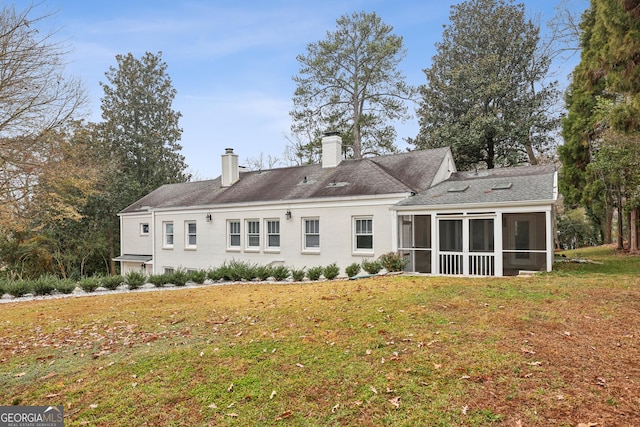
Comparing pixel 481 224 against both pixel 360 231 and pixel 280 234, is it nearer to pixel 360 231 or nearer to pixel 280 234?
pixel 360 231

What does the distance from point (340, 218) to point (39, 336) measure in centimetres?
1119

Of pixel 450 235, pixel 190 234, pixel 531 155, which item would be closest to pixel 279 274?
pixel 450 235

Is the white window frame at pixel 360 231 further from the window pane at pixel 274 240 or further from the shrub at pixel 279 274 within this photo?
the window pane at pixel 274 240

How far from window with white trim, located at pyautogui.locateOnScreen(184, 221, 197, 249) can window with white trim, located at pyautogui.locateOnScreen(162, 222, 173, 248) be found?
139 cm

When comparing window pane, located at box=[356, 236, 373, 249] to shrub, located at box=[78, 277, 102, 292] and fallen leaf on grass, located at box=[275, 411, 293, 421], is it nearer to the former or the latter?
shrub, located at box=[78, 277, 102, 292]

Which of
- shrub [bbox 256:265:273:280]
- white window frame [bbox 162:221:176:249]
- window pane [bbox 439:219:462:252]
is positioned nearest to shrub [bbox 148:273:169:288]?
shrub [bbox 256:265:273:280]

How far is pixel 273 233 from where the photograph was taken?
61.1ft

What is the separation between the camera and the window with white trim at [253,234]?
62.9 ft

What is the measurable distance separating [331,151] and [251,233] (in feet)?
18.8

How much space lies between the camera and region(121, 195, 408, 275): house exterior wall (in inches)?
622

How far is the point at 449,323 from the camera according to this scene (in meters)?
6.20

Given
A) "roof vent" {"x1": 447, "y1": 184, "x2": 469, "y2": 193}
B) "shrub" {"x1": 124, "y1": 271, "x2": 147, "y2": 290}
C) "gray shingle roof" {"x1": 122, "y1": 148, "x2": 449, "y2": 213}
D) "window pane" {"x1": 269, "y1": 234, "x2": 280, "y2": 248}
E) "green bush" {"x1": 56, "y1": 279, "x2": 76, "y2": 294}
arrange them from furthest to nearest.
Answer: "window pane" {"x1": 269, "y1": 234, "x2": 280, "y2": 248}
"gray shingle roof" {"x1": 122, "y1": 148, "x2": 449, "y2": 213}
"roof vent" {"x1": 447, "y1": 184, "x2": 469, "y2": 193}
"shrub" {"x1": 124, "y1": 271, "x2": 147, "y2": 290}
"green bush" {"x1": 56, "y1": 279, "x2": 76, "y2": 294}

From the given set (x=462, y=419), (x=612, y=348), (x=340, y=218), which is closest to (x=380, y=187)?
(x=340, y=218)

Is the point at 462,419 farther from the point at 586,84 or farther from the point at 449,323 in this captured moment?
the point at 586,84
